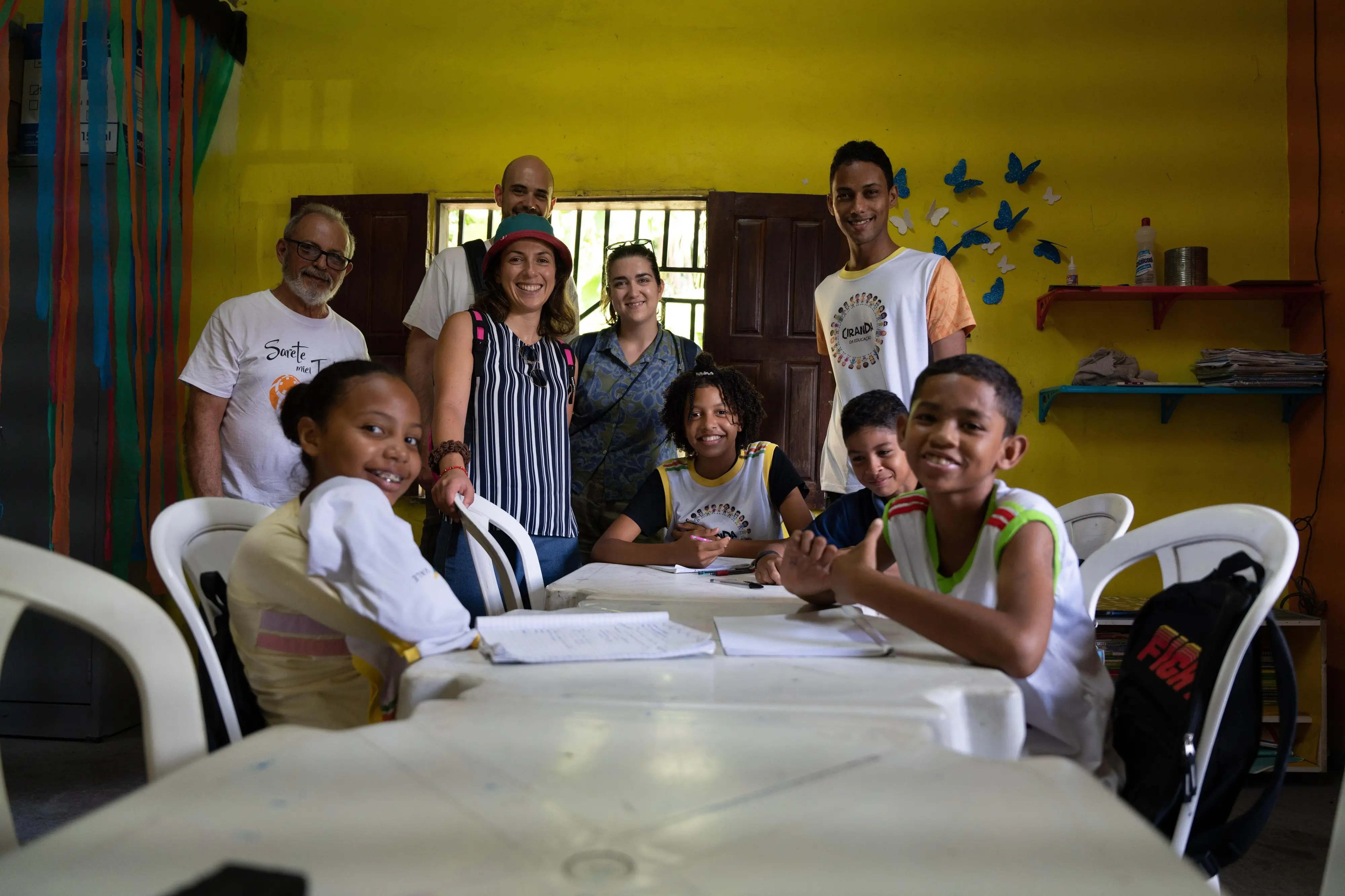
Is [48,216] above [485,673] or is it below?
above

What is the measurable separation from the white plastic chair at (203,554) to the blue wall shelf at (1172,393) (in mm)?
3231

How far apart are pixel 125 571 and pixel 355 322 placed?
1.42 meters

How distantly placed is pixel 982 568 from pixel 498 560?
98cm

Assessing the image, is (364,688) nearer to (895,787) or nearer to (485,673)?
(485,673)

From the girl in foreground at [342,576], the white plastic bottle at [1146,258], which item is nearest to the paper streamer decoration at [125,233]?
the girl in foreground at [342,576]

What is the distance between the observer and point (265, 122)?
4.25 meters

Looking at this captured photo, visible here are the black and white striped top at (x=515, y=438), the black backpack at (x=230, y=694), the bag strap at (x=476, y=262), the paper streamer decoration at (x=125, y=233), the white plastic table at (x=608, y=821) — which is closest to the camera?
the white plastic table at (x=608, y=821)

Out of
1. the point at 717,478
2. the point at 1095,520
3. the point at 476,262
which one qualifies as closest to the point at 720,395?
the point at 717,478

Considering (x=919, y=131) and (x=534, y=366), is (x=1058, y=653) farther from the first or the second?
(x=919, y=131)

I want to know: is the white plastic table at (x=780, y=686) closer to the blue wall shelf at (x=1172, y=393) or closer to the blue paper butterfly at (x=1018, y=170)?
the blue wall shelf at (x=1172, y=393)

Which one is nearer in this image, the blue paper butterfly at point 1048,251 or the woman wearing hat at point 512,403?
the woman wearing hat at point 512,403

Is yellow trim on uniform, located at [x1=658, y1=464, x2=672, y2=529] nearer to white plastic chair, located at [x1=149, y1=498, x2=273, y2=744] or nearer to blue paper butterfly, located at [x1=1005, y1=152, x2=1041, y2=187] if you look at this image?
white plastic chair, located at [x1=149, y1=498, x2=273, y2=744]

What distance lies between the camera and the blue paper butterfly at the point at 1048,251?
153 inches

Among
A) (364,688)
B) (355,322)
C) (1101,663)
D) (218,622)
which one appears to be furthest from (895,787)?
(355,322)
